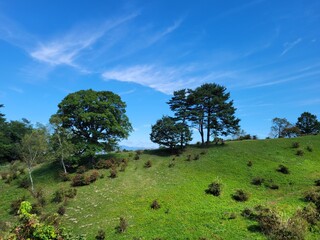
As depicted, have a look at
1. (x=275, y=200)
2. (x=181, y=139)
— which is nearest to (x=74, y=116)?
(x=181, y=139)

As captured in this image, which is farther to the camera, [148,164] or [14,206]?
[148,164]

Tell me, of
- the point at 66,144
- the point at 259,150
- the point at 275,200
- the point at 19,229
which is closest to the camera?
the point at 19,229

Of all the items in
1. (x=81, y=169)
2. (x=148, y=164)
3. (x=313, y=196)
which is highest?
(x=148, y=164)

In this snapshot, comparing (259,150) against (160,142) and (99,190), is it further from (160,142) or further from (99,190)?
(99,190)

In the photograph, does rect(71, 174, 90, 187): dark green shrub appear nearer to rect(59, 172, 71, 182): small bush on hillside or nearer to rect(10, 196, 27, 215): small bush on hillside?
rect(59, 172, 71, 182): small bush on hillside

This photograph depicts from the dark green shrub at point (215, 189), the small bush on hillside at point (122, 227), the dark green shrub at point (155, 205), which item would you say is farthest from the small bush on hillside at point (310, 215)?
the small bush on hillside at point (122, 227)

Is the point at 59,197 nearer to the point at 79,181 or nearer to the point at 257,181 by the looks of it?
the point at 79,181

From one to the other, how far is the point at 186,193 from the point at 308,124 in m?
71.4

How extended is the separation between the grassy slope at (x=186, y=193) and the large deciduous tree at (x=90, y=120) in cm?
600

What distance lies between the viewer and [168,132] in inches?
2037

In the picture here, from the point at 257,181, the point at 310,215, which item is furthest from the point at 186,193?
the point at 310,215

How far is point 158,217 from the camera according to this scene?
1024 inches

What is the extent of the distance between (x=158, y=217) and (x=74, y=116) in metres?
27.3

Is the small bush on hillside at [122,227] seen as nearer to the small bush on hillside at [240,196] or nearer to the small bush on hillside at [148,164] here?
the small bush on hillside at [240,196]
